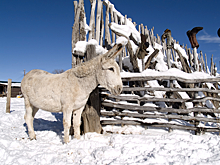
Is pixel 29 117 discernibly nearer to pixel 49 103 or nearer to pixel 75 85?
pixel 49 103

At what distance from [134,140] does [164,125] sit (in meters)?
1.30

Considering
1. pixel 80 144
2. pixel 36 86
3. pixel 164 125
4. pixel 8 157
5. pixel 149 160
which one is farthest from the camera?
pixel 164 125

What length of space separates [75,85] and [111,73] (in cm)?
76

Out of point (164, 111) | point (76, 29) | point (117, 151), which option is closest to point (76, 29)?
point (76, 29)

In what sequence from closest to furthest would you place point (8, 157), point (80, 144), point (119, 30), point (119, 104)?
A: point (8, 157), point (80, 144), point (119, 104), point (119, 30)

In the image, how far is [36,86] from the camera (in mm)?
3152

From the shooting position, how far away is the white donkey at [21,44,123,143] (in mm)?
2636

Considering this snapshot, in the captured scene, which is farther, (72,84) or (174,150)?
(72,84)

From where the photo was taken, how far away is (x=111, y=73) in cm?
261

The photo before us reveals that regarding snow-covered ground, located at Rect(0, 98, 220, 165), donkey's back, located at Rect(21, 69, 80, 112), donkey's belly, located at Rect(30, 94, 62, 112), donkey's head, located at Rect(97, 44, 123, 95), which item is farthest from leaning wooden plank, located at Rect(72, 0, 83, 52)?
snow-covered ground, located at Rect(0, 98, 220, 165)

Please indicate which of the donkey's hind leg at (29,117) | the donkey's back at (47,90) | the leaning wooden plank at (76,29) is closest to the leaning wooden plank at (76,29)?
the leaning wooden plank at (76,29)

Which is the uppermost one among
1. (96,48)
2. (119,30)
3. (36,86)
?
(119,30)

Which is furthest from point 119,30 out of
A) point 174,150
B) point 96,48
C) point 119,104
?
point 174,150

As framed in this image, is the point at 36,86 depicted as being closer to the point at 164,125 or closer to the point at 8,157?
the point at 8,157
